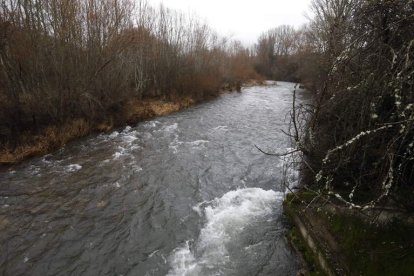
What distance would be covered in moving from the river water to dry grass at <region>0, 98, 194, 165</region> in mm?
507

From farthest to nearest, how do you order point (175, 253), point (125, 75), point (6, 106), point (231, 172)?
point (125, 75)
point (6, 106)
point (231, 172)
point (175, 253)

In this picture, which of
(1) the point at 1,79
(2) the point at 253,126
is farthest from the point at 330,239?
(1) the point at 1,79

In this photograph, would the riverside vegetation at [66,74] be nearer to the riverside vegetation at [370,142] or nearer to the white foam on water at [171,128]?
the white foam on water at [171,128]

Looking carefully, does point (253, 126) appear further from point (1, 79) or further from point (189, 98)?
point (1, 79)

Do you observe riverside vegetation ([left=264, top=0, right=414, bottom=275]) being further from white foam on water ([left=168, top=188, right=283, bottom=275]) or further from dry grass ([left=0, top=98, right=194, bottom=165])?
dry grass ([left=0, top=98, right=194, bottom=165])

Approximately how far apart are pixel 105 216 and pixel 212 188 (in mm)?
3089

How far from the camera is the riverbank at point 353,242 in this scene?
440 centimetres

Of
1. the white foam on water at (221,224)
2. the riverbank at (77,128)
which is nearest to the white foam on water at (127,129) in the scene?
the riverbank at (77,128)

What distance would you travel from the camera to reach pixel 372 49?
4.16 metres

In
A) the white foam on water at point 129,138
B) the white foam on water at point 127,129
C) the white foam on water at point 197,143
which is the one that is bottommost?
the white foam on water at point 197,143

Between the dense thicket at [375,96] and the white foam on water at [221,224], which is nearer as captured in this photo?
the dense thicket at [375,96]

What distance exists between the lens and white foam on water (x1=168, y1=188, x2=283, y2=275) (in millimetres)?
5758

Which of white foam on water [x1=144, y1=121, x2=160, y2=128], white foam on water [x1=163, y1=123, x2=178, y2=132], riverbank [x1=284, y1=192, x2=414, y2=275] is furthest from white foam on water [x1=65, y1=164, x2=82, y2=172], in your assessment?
riverbank [x1=284, y1=192, x2=414, y2=275]

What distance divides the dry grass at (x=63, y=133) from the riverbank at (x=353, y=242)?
32.0ft
